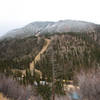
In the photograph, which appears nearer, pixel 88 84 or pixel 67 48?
pixel 88 84

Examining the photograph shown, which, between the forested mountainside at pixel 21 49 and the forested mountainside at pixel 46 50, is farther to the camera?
the forested mountainside at pixel 21 49

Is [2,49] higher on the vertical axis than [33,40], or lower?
lower

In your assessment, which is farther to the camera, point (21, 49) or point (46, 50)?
point (21, 49)

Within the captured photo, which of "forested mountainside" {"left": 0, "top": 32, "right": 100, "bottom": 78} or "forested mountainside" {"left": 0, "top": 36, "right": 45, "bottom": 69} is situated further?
"forested mountainside" {"left": 0, "top": 36, "right": 45, "bottom": 69}

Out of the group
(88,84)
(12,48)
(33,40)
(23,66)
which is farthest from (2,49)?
(88,84)

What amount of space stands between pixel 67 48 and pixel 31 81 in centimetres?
6669

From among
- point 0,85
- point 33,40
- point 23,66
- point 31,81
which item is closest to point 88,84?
point 0,85

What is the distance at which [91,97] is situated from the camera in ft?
35.0

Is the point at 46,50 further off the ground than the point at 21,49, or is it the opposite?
the point at 46,50

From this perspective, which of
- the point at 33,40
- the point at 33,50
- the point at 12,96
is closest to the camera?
the point at 12,96

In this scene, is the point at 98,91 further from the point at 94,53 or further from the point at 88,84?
the point at 94,53

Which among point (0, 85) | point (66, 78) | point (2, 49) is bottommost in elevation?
point (2, 49)

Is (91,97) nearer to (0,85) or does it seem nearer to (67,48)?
(0,85)

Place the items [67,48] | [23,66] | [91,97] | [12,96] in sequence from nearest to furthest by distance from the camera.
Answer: [91,97] → [12,96] → [23,66] → [67,48]
